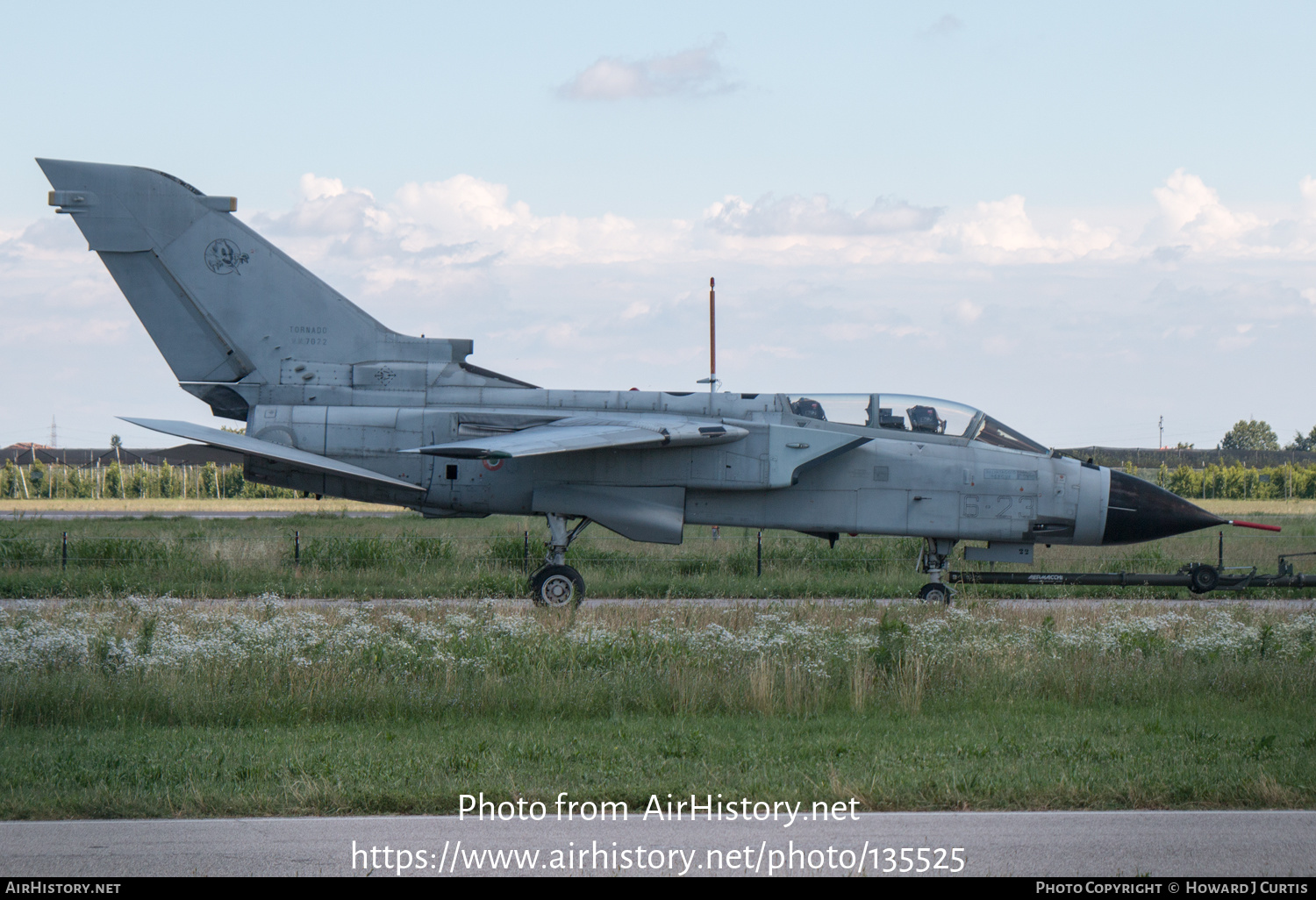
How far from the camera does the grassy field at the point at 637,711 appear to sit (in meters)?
7.29

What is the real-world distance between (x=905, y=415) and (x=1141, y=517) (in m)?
3.90

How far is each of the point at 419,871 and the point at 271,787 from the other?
6.47 ft

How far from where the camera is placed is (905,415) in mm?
17375

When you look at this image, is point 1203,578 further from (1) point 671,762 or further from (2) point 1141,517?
(1) point 671,762

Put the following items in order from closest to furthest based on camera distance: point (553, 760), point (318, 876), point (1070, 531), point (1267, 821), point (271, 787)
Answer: point (318, 876) < point (1267, 821) < point (271, 787) < point (553, 760) < point (1070, 531)

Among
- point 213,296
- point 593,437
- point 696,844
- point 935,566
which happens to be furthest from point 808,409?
point 696,844

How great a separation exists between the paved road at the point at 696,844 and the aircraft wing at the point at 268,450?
9664mm

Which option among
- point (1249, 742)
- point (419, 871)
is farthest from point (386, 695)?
point (1249, 742)

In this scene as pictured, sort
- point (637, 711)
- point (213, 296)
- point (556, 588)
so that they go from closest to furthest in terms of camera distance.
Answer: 1. point (637, 711)
2. point (556, 588)
3. point (213, 296)

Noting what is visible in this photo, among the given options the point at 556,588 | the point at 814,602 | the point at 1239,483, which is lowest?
the point at 814,602

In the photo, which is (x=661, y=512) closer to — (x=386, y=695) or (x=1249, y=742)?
(x=386, y=695)

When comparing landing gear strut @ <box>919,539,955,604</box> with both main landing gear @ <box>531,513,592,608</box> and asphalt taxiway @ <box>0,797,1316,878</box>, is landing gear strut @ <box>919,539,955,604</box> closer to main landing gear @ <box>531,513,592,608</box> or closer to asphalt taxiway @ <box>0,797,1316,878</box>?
main landing gear @ <box>531,513,592,608</box>

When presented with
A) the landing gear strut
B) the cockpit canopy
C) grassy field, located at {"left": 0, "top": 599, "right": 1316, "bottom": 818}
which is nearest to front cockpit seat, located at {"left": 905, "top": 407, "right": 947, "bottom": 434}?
the cockpit canopy

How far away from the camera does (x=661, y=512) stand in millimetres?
17141
